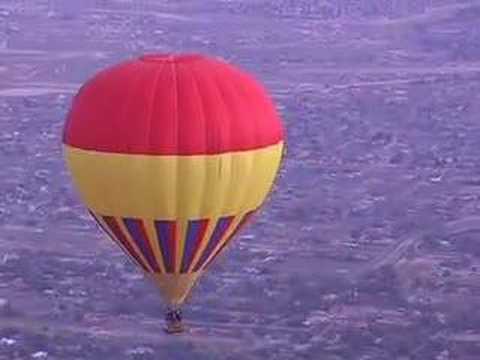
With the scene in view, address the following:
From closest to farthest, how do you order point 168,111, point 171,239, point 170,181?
1. point 168,111
2. point 170,181
3. point 171,239

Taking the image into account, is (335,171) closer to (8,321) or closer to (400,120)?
(400,120)

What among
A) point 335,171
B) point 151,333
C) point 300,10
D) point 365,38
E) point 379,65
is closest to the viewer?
point 151,333

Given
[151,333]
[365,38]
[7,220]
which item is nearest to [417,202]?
[7,220]

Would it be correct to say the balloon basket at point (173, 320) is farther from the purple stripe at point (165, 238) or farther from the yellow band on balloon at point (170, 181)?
the yellow band on balloon at point (170, 181)

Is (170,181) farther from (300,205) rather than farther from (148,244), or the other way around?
(300,205)

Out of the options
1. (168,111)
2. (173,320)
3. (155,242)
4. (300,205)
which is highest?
(300,205)

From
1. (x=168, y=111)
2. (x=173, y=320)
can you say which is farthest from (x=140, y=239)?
(x=168, y=111)

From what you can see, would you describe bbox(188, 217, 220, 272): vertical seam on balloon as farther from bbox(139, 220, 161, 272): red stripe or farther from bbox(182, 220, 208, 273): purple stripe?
bbox(139, 220, 161, 272): red stripe
